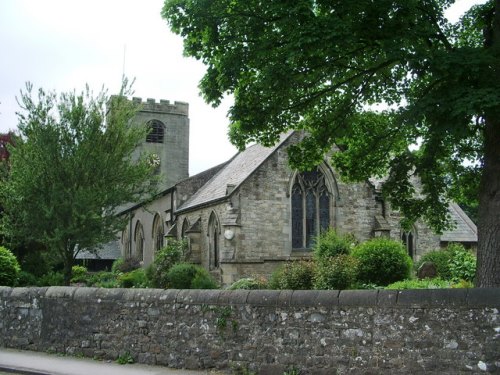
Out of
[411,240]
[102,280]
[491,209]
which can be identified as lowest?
[102,280]

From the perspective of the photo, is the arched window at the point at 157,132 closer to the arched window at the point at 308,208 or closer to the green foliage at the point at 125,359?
the arched window at the point at 308,208

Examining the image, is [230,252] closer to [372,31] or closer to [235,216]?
[235,216]

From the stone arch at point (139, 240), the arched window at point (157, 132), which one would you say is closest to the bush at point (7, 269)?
the stone arch at point (139, 240)

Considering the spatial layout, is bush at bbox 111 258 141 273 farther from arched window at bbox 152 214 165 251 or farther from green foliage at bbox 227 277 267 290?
green foliage at bbox 227 277 267 290

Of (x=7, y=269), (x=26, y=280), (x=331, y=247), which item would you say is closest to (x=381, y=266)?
(x=331, y=247)

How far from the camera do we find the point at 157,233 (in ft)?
127

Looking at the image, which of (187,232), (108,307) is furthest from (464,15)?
(187,232)

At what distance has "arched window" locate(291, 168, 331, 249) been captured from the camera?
2659cm

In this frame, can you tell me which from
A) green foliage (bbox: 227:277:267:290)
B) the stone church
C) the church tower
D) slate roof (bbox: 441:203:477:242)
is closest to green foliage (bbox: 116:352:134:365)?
green foliage (bbox: 227:277:267:290)

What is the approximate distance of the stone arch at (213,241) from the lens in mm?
27562

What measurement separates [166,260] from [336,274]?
1160 centimetres

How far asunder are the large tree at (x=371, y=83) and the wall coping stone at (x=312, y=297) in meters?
2.57

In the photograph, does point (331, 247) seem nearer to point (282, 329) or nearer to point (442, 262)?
point (442, 262)

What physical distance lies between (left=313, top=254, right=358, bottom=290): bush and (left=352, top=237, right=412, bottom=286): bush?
159cm
